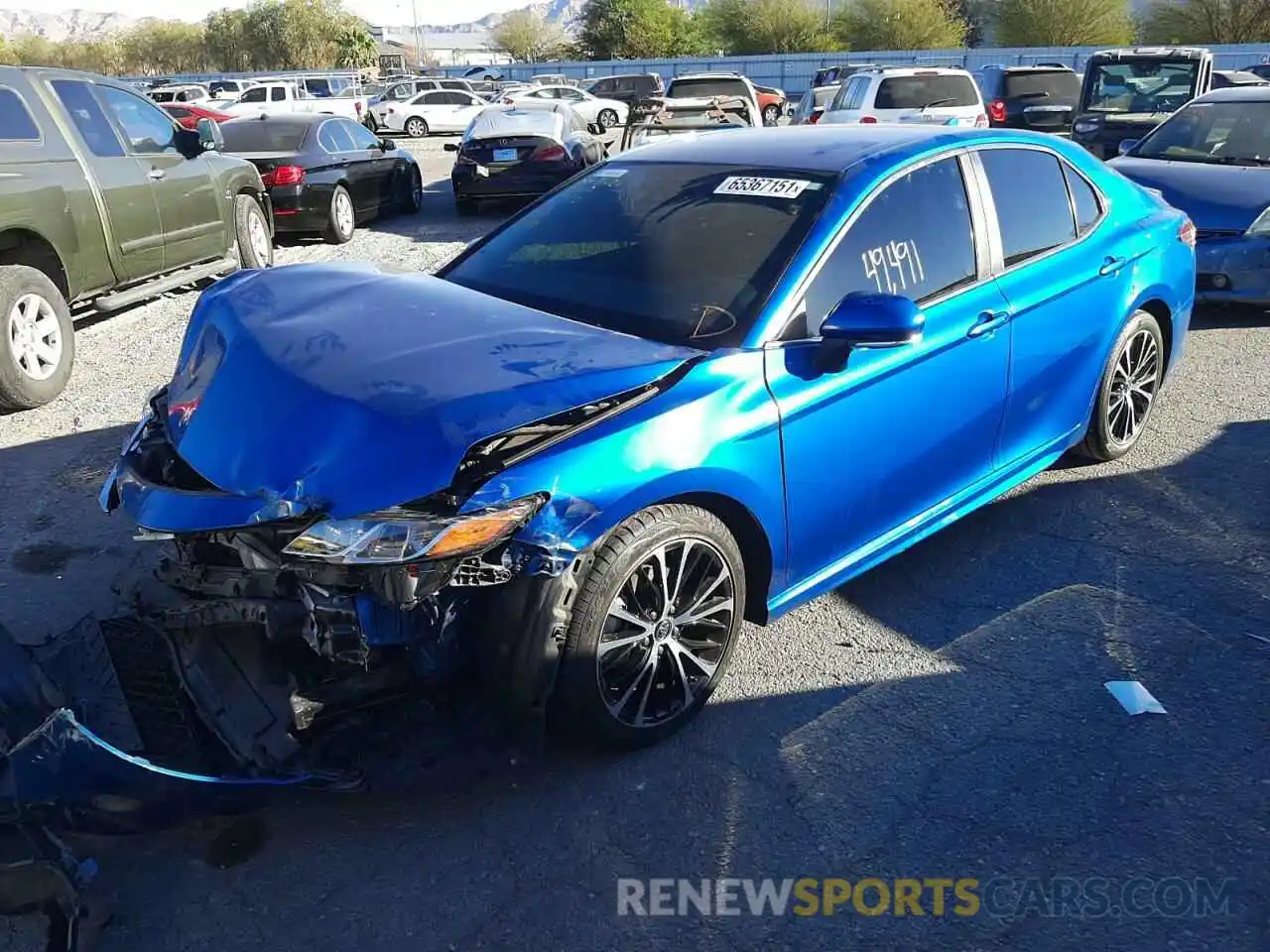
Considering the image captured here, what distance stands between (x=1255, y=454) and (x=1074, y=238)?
1.86m

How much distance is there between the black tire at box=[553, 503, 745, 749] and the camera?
2.85 metres

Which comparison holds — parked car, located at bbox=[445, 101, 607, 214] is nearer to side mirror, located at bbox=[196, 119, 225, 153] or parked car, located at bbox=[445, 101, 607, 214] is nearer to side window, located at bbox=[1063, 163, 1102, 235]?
side mirror, located at bbox=[196, 119, 225, 153]

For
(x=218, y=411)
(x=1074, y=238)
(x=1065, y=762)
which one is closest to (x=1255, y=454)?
(x=1074, y=238)

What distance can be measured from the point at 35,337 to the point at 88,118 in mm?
1970

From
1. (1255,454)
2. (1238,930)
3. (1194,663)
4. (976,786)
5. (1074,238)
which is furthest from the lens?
(1255,454)

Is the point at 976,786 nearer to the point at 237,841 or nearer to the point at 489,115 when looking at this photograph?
the point at 237,841

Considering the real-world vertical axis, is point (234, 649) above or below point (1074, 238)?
below

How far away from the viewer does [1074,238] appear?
14.9 feet

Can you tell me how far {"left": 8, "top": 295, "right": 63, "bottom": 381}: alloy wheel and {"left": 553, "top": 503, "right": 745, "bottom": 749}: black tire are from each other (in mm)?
4811

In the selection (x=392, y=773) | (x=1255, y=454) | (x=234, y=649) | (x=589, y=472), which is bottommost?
(x=1255, y=454)

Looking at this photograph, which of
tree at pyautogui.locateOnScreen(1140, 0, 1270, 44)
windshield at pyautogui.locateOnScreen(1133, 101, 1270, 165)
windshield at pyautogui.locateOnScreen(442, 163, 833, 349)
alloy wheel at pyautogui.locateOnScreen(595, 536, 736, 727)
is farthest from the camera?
tree at pyautogui.locateOnScreen(1140, 0, 1270, 44)

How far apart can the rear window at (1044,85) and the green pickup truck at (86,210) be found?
1175 cm

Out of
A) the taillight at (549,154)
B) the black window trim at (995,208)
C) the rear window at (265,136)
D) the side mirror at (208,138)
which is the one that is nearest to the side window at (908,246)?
the black window trim at (995,208)

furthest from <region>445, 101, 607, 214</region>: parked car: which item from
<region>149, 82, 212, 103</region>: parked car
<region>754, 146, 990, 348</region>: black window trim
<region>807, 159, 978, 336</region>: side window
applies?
<region>149, 82, 212, 103</region>: parked car
